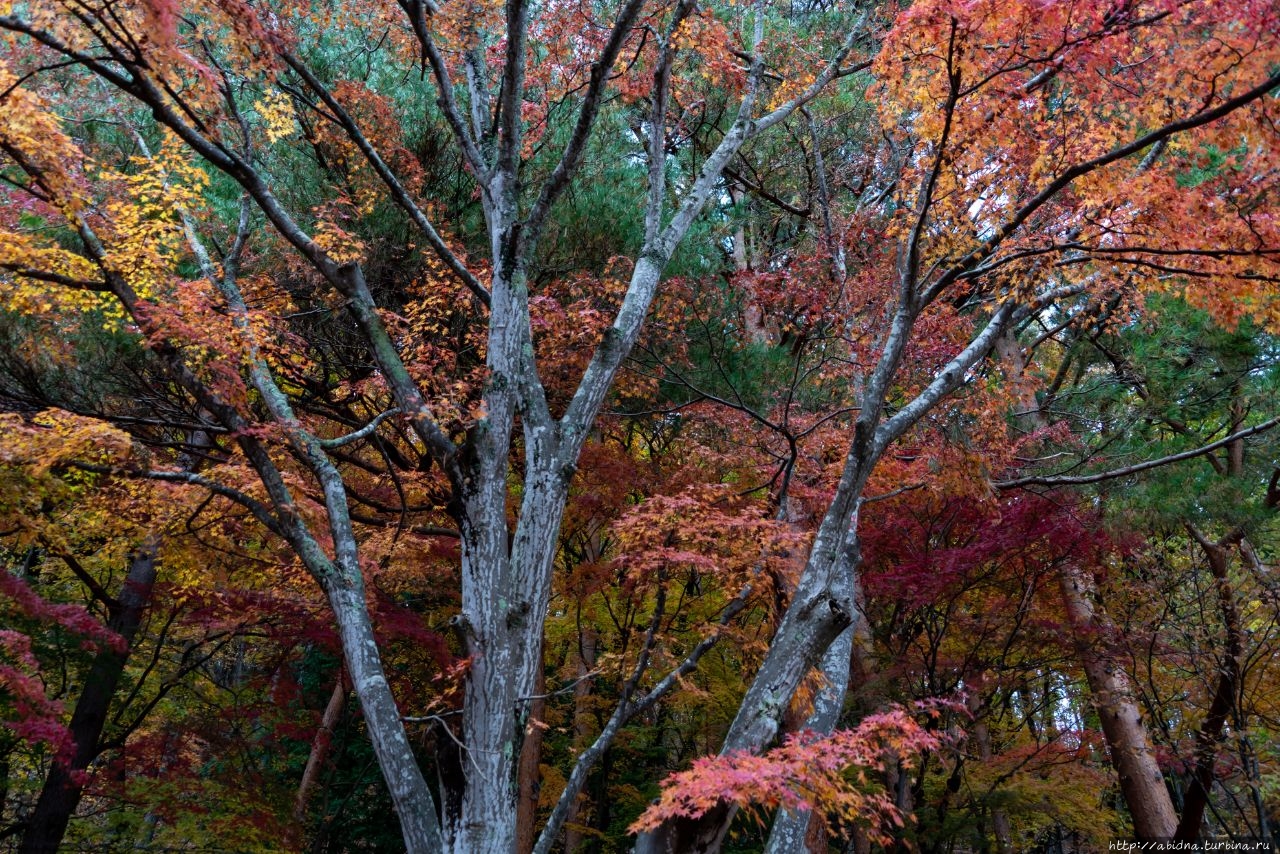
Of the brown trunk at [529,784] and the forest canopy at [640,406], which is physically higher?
the forest canopy at [640,406]

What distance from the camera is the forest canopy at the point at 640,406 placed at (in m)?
4.15

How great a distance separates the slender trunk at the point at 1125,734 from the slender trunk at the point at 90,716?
8.21 m

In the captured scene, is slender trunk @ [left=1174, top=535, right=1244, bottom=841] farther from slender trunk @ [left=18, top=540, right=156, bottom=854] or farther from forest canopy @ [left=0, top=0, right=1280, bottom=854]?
slender trunk @ [left=18, top=540, right=156, bottom=854]

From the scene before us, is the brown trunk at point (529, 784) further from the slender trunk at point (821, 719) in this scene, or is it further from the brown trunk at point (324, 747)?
the slender trunk at point (821, 719)

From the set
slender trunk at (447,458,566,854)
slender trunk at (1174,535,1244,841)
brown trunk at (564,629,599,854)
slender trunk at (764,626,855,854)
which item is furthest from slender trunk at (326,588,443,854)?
slender trunk at (1174,535,1244,841)

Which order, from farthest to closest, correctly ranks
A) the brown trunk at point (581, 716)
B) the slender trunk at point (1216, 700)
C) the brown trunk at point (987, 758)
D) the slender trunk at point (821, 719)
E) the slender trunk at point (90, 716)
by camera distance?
the brown trunk at point (581, 716) < the brown trunk at point (987, 758) < the slender trunk at point (90, 716) < the slender trunk at point (1216, 700) < the slender trunk at point (821, 719)

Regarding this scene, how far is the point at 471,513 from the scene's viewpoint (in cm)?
445

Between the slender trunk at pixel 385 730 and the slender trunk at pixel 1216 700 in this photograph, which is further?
the slender trunk at pixel 1216 700

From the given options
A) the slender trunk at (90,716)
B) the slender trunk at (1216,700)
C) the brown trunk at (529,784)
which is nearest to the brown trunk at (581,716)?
the brown trunk at (529,784)

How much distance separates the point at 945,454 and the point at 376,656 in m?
4.53

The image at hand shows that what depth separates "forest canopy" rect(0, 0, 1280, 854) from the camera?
13.6 feet

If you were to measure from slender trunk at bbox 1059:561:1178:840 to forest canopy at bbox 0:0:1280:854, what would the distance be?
54mm

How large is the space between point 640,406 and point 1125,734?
18.2 ft

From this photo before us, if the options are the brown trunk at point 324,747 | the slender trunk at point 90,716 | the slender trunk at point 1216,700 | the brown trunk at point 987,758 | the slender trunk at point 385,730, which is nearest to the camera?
the slender trunk at point 385,730
